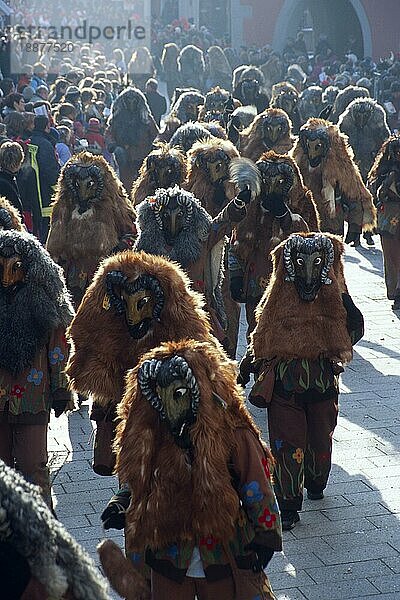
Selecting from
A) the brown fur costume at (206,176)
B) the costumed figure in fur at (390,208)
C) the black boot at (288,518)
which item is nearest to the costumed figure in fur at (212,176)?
the brown fur costume at (206,176)

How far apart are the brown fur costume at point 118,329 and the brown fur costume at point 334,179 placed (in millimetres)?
6113

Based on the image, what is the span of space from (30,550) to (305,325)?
4.61 metres

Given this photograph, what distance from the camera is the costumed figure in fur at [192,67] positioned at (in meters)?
29.6

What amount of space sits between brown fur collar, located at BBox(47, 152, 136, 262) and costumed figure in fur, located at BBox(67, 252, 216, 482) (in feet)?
10.4

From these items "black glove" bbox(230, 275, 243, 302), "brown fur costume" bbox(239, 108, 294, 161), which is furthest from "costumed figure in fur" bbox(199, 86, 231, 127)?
"black glove" bbox(230, 275, 243, 302)

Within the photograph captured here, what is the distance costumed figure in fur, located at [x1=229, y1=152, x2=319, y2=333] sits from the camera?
996 centimetres

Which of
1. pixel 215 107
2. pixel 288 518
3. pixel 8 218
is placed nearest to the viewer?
pixel 288 518

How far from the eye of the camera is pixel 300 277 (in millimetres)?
7570

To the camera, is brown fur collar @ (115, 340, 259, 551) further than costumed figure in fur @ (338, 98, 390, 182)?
No

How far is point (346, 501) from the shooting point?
8156mm

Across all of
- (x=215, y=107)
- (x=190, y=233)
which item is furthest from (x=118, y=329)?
(x=215, y=107)

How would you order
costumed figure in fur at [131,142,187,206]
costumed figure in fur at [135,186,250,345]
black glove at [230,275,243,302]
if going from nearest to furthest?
costumed figure in fur at [135,186,250,345] → black glove at [230,275,243,302] → costumed figure in fur at [131,142,187,206]

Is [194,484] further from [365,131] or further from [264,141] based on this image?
[365,131]

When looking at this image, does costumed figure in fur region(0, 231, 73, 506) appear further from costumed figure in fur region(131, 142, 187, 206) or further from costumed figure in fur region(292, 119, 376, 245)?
costumed figure in fur region(292, 119, 376, 245)
